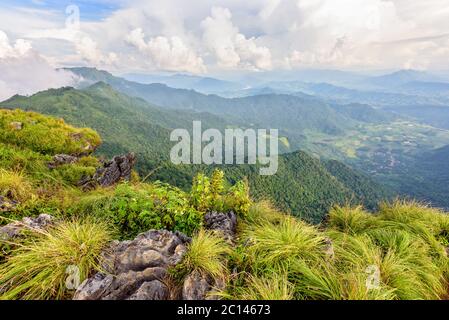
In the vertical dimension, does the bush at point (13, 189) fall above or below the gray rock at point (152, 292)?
above

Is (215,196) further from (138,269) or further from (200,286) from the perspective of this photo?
(200,286)

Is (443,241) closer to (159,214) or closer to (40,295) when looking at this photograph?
(159,214)

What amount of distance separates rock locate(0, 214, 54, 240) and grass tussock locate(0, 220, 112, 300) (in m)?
0.46

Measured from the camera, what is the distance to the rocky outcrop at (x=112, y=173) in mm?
11960

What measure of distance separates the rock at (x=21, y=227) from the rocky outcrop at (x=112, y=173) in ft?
20.3

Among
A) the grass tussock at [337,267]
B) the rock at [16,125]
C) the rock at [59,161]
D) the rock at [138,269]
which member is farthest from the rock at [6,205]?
A: the rock at [16,125]

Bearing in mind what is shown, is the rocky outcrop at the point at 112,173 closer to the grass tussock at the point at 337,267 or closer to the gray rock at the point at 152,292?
the gray rock at the point at 152,292

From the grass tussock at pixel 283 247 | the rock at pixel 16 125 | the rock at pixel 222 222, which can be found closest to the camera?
the grass tussock at pixel 283 247

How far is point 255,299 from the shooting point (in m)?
3.09

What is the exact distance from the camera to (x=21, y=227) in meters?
4.57

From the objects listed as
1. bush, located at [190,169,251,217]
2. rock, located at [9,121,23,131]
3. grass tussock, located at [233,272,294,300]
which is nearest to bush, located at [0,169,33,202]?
bush, located at [190,169,251,217]
